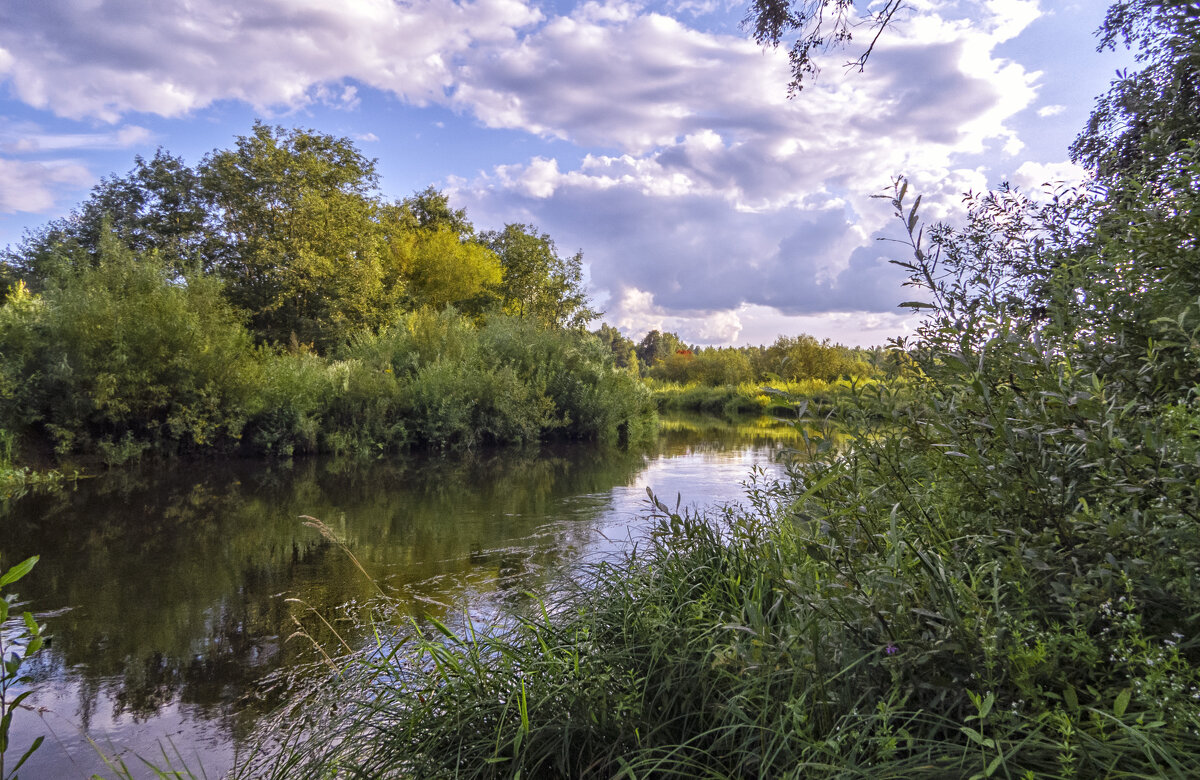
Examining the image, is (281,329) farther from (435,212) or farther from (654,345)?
(654,345)

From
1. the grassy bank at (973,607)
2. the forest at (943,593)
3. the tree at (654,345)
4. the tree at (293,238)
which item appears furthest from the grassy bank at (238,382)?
the tree at (654,345)

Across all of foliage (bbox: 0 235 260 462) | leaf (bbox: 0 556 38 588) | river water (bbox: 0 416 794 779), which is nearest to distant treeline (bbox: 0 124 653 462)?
foliage (bbox: 0 235 260 462)

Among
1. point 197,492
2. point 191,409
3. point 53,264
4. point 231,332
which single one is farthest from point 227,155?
point 197,492

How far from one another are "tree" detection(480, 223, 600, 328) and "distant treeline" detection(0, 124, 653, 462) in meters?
0.13

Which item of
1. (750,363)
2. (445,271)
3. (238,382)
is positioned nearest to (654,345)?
(750,363)

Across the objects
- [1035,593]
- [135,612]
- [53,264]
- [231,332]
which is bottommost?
[135,612]

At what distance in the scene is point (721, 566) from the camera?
404 cm

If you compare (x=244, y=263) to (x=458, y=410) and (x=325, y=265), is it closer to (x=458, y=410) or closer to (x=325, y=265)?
(x=325, y=265)

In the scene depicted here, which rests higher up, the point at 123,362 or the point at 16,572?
the point at 123,362

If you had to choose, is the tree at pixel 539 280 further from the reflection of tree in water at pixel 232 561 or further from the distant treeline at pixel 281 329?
the reflection of tree in water at pixel 232 561

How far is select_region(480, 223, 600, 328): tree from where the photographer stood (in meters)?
38.9

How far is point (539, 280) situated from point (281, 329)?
15464 mm

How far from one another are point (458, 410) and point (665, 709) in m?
17.5

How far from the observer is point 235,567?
7.63 metres
